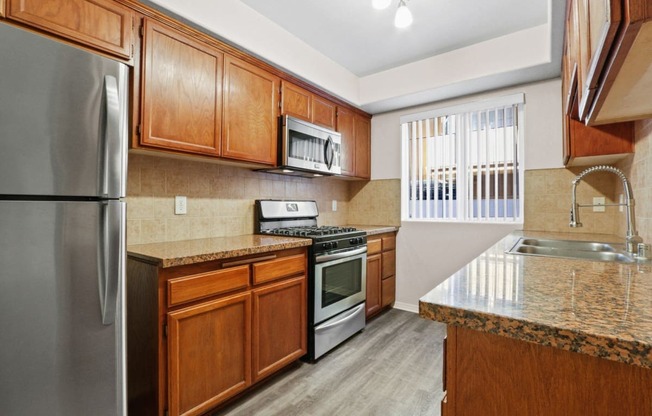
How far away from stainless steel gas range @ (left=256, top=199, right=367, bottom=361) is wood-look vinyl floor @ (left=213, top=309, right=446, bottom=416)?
0.14 metres

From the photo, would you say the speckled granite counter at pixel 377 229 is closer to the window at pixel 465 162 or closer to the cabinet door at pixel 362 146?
the window at pixel 465 162

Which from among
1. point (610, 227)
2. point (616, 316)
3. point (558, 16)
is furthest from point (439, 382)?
point (558, 16)

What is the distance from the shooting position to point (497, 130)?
2.89 m

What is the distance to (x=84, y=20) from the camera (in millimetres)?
1403

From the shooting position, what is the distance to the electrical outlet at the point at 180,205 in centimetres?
207

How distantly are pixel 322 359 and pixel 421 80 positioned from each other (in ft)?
8.21

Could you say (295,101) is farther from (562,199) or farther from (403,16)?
(562,199)

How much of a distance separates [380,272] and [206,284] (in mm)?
1955

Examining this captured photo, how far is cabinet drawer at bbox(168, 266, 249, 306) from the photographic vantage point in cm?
144

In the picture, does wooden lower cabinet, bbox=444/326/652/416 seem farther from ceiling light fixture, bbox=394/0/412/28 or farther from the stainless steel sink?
ceiling light fixture, bbox=394/0/412/28

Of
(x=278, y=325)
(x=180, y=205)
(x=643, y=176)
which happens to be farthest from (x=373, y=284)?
(x=643, y=176)

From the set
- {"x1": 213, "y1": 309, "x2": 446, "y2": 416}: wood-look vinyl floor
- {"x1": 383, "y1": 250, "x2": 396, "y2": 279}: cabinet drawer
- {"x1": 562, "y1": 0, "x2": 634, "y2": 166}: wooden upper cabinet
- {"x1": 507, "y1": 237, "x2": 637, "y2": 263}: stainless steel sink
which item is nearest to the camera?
{"x1": 562, "y1": 0, "x2": 634, "y2": 166}: wooden upper cabinet

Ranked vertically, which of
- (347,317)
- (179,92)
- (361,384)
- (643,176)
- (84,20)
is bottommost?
(361,384)

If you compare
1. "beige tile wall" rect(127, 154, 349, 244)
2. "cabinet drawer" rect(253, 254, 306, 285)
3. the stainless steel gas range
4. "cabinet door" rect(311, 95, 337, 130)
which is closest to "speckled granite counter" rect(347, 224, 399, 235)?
the stainless steel gas range
